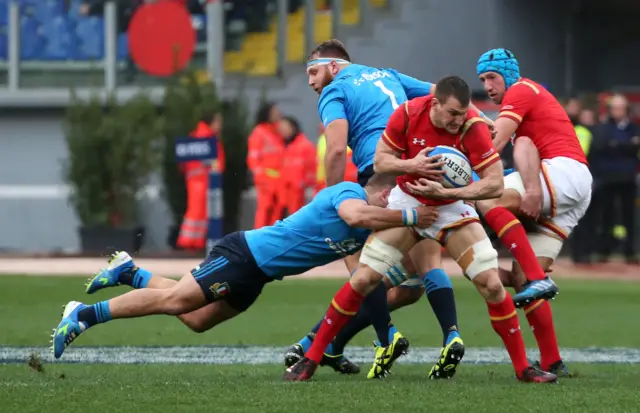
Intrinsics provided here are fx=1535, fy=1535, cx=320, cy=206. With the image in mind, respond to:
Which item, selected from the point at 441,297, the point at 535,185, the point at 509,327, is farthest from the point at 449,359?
the point at 535,185

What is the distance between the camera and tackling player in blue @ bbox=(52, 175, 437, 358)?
849cm

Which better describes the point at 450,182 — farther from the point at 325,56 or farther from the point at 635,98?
the point at 635,98

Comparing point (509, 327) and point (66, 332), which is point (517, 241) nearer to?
point (509, 327)

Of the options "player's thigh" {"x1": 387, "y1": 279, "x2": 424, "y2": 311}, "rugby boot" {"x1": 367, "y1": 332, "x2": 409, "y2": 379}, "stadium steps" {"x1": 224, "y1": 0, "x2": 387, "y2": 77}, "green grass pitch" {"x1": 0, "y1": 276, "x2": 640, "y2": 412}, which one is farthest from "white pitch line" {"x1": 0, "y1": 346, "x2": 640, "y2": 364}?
"stadium steps" {"x1": 224, "y1": 0, "x2": 387, "y2": 77}

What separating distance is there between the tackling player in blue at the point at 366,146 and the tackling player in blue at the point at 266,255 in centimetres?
44

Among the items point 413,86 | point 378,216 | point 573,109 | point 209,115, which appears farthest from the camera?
point 209,115

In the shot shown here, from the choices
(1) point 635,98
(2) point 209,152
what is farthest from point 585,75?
(2) point 209,152

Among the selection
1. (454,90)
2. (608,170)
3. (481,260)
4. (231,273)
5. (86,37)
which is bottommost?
(608,170)

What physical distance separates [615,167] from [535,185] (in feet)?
36.3

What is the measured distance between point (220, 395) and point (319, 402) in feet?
1.78

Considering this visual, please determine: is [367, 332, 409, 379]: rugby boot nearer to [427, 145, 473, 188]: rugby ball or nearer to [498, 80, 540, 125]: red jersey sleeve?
[427, 145, 473, 188]: rugby ball

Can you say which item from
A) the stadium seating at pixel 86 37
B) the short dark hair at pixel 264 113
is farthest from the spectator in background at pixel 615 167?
the stadium seating at pixel 86 37

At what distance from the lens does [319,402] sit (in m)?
7.41

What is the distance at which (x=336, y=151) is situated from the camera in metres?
9.23
